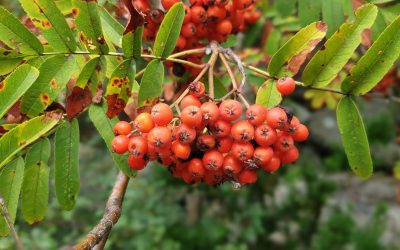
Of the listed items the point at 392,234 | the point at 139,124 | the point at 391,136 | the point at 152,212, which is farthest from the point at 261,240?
the point at 391,136

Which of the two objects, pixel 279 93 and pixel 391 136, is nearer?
pixel 279 93

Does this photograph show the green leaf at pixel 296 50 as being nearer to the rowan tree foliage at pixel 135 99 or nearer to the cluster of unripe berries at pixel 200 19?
the rowan tree foliage at pixel 135 99

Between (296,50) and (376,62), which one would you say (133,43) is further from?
(376,62)

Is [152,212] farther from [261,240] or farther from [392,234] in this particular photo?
[392,234]

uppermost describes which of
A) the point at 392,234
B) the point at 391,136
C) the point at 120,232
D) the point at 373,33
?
the point at 373,33

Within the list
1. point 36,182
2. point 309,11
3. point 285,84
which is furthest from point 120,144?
point 309,11

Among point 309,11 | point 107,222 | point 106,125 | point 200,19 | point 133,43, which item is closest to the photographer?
point 107,222
